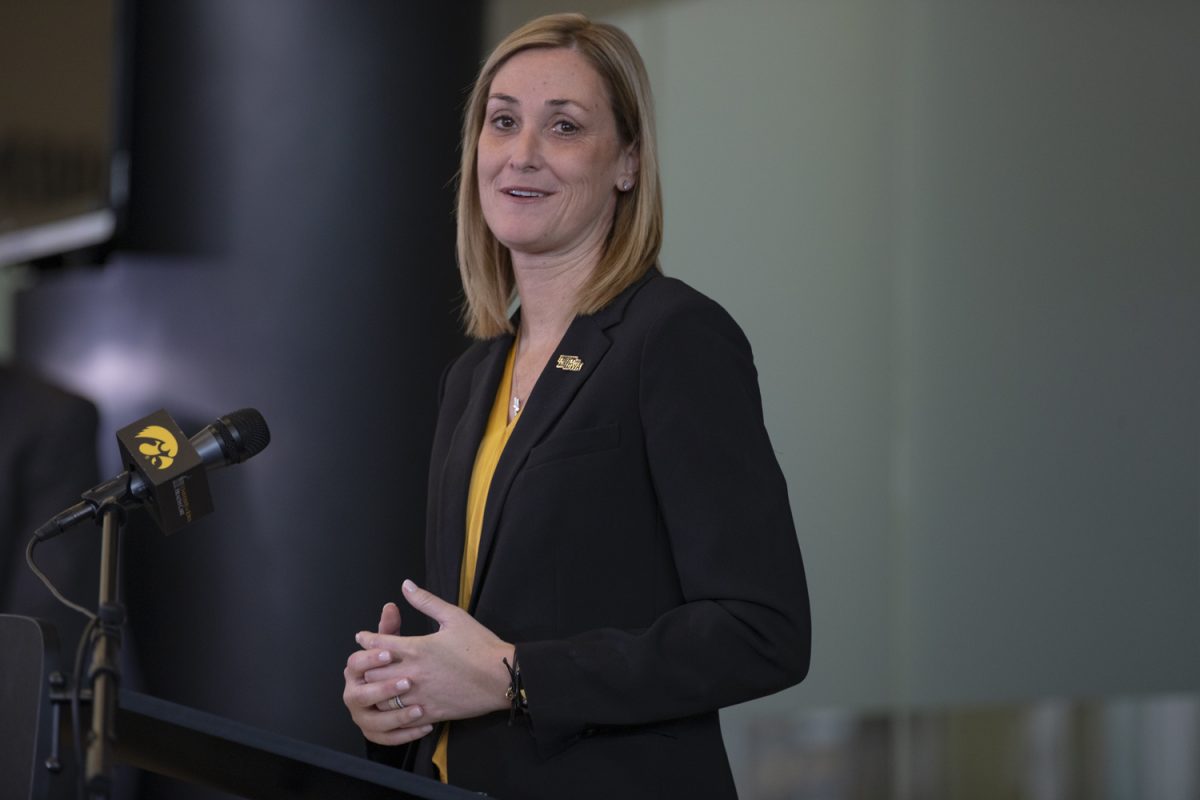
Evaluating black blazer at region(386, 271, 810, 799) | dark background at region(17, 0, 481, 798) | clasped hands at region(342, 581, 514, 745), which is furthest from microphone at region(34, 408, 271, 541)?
dark background at region(17, 0, 481, 798)

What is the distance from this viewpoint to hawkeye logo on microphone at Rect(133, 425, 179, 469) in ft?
5.04

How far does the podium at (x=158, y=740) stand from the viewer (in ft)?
4.55

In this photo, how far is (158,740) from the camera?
1510 millimetres

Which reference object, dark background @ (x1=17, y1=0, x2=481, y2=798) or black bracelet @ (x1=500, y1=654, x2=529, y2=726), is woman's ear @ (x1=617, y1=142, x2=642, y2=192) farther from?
dark background @ (x1=17, y1=0, x2=481, y2=798)

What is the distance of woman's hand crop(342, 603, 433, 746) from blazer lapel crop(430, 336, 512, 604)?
0.63 ft

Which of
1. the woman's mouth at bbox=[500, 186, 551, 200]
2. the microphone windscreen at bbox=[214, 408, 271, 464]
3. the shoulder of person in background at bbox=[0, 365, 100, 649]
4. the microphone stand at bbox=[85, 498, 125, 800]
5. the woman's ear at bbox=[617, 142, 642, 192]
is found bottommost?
the shoulder of person in background at bbox=[0, 365, 100, 649]

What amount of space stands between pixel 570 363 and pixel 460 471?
23 cm

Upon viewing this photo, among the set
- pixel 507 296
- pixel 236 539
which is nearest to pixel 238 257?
pixel 236 539

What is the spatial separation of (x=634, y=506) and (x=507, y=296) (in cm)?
50

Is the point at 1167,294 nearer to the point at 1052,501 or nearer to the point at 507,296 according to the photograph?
the point at 1052,501

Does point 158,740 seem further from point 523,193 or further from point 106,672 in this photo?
point 523,193

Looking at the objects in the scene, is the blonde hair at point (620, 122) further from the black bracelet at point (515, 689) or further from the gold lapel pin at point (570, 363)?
the black bracelet at point (515, 689)

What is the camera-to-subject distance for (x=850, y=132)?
15.4 ft

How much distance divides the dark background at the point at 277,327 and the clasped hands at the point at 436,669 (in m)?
1.55
